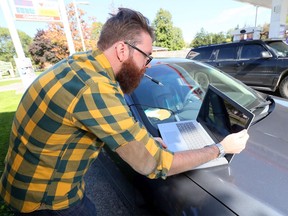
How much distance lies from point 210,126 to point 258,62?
546cm

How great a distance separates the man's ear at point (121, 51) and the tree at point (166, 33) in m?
39.6

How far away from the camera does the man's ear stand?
3.41 ft

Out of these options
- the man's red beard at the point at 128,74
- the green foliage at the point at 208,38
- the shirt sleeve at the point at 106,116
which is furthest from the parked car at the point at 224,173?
the green foliage at the point at 208,38

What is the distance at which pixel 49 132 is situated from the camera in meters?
0.94

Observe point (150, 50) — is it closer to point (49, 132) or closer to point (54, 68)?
point (54, 68)

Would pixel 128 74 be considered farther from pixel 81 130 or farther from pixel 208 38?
pixel 208 38

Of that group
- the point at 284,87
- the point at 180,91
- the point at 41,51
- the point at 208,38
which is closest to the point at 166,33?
the point at 208,38

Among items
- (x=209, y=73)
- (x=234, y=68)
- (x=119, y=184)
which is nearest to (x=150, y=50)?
(x=119, y=184)

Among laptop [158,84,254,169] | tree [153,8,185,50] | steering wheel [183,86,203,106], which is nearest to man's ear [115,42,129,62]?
laptop [158,84,254,169]

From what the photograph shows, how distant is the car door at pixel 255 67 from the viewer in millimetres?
5938

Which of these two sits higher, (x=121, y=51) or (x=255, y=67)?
(x=121, y=51)

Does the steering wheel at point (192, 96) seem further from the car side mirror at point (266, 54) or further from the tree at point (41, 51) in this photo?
the tree at point (41, 51)

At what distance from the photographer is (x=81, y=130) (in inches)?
38.0

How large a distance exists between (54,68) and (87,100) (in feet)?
0.99
